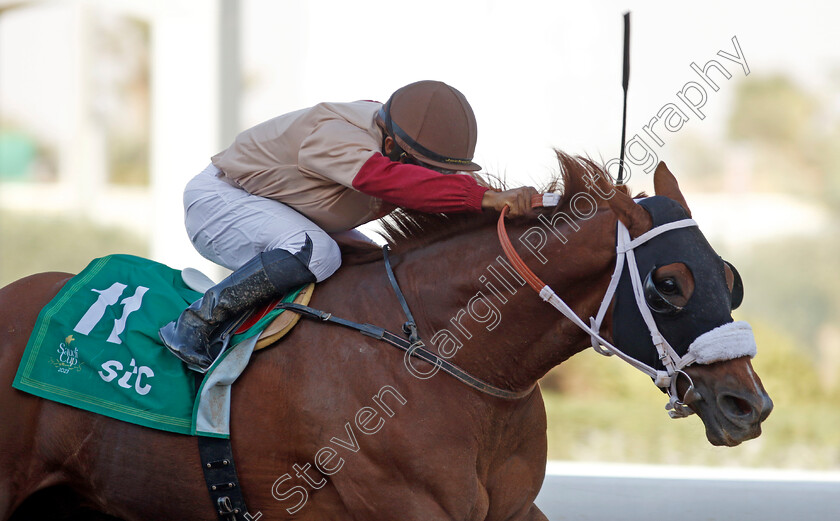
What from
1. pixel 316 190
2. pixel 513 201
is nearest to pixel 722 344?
pixel 513 201

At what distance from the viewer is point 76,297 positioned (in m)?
2.85

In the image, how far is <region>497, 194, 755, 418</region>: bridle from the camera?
7.09 feet

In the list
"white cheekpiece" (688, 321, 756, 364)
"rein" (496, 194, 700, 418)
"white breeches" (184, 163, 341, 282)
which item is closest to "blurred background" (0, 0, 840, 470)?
"white breeches" (184, 163, 341, 282)

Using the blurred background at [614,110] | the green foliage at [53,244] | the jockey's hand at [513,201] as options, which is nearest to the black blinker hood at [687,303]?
the jockey's hand at [513,201]

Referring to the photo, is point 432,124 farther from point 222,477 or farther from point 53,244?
point 53,244

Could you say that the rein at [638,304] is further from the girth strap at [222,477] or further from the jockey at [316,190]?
the girth strap at [222,477]

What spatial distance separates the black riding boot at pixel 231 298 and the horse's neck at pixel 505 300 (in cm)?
36

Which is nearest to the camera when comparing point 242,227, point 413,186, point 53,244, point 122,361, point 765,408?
point 765,408

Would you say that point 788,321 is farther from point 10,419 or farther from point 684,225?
point 10,419

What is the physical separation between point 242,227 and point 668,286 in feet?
4.59

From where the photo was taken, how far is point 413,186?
2.43m

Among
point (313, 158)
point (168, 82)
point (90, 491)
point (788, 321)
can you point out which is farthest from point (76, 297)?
point (788, 321)

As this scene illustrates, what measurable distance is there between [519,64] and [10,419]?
6084mm

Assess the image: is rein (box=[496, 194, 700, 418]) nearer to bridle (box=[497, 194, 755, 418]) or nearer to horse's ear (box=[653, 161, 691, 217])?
bridle (box=[497, 194, 755, 418])
